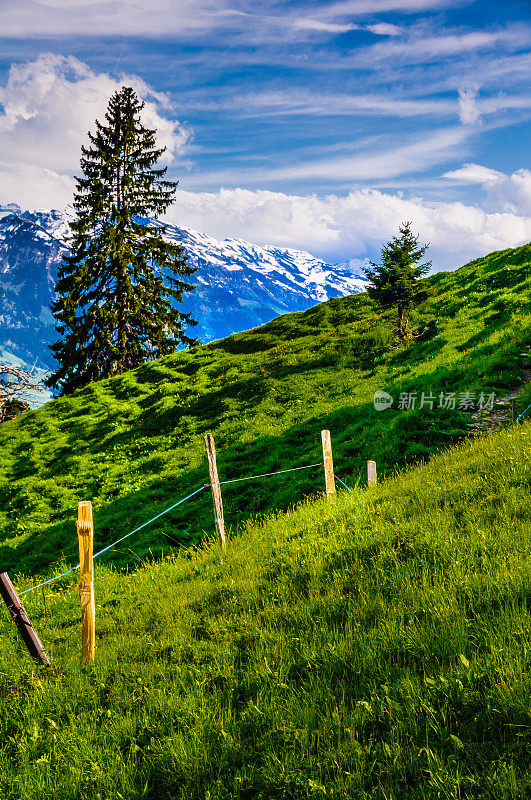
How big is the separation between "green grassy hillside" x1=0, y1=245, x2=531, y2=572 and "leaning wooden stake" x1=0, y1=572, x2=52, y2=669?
5.92 m

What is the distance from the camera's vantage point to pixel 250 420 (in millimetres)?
19984

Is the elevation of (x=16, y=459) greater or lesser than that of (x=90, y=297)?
lesser

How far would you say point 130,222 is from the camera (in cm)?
3550

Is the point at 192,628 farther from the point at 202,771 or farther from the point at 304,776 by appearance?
the point at 304,776

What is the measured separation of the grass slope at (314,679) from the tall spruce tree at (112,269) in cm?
3079

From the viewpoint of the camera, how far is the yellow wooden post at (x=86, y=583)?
5516 mm

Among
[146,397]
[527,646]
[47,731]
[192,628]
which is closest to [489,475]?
[527,646]

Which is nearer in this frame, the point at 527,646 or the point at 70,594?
the point at 527,646

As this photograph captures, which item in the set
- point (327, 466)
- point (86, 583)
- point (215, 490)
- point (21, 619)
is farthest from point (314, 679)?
point (327, 466)

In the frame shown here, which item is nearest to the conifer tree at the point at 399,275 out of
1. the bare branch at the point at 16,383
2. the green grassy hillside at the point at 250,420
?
the green grassy hillside at the point at 250,420

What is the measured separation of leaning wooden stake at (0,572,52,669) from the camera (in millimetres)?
5004

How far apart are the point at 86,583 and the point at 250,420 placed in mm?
14511

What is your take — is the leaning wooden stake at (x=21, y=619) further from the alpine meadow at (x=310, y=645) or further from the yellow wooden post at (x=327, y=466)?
the yellow wooden post at (x=327, y=466)

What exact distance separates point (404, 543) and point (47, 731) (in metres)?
4.70
